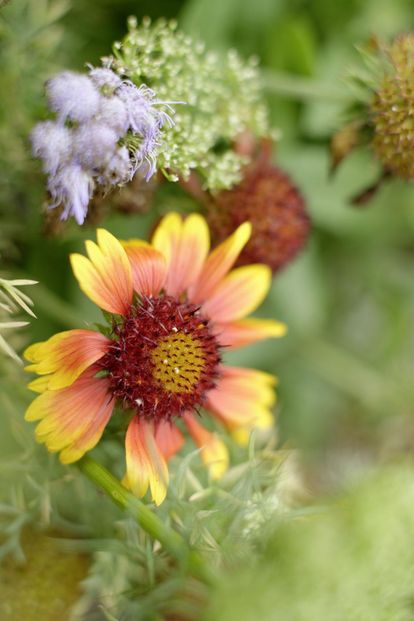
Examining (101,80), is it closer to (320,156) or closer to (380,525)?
(380,525)

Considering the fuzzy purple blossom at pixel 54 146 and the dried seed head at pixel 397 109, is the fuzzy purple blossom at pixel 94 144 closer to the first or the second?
the fuzzy purple blossom at pixel 54 146

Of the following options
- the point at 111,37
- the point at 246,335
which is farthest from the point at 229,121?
the point at 111,37

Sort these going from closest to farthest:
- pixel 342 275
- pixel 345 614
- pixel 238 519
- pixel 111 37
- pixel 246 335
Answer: pixel 345 614 → pixel 238 519 → pixel 246 335 → pixel 111 37 → pixel 342 275

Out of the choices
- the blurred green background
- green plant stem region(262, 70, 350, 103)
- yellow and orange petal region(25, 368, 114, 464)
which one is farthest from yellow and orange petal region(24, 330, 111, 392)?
green plant stem region(262, 70, 350, 103)

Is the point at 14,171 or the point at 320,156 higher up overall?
the point at 320,156

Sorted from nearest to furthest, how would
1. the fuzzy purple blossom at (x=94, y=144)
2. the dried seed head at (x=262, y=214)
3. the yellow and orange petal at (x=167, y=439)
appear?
the fuzzy purple blossom at (x=94, y=144) → the yellow and orange petal at (x=167, y=439) → the dried seed head at (x=262, y=214)

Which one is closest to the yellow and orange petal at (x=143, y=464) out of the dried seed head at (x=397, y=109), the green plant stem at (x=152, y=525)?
the green plant stem at (x=152, y=525)

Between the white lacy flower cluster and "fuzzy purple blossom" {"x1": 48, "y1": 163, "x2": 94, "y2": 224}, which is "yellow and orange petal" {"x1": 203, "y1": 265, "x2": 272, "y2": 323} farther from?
"fuzzy purple blossom" {"x1": 48, "y1": 163, "x2": 94, "y2": 224}
